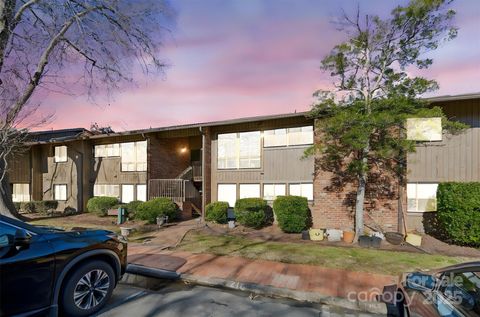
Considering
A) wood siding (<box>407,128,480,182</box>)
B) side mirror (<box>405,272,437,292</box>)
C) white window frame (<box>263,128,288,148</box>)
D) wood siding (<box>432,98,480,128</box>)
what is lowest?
side mirror (<box>405,272,437,292</box>)

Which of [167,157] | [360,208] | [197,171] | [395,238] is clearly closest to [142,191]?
[167,157]

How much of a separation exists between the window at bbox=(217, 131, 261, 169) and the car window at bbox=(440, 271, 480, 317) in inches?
479

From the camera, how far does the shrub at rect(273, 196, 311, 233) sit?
12.3m

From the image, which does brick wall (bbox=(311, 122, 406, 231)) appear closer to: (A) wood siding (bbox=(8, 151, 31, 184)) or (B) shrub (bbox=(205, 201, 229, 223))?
(B) shrub (bbox=(205, 201, 229, 223))

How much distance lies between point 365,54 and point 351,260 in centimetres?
723

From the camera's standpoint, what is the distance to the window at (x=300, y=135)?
1390cm

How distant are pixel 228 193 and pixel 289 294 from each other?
1049cm

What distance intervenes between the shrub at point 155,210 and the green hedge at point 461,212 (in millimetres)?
11815

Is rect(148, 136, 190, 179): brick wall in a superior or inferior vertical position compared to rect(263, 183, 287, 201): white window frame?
superior

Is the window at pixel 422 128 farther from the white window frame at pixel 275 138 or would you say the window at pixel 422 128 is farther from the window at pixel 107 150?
the window at pixel 107 150

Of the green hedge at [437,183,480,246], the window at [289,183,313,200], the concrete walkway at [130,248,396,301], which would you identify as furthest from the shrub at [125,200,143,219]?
the green hedge at [437,183,480,246]

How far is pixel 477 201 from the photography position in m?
9.45

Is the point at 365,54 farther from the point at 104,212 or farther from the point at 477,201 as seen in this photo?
the point at 104,212

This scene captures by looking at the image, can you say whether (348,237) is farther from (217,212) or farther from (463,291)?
(463,291)
